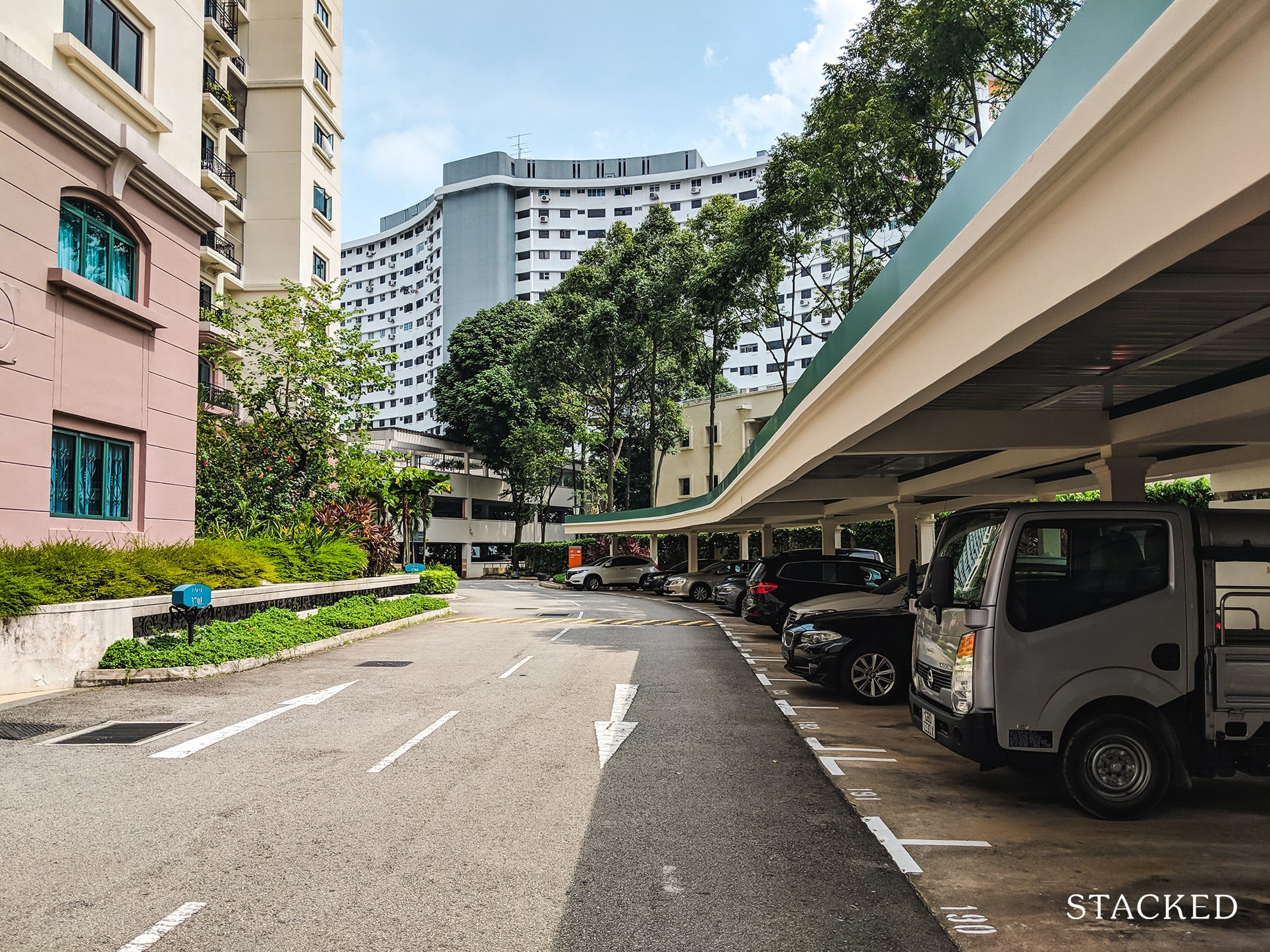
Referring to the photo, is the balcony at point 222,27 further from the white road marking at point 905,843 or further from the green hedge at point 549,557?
the white road marking at point 905,843

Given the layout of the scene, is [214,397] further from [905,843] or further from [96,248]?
[905,843]

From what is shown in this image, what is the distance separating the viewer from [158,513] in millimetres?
16938

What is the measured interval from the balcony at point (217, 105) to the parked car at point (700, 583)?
23009 millimetres

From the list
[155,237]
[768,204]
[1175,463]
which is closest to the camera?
[1175,463]

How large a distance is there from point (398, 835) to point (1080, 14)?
6.67m

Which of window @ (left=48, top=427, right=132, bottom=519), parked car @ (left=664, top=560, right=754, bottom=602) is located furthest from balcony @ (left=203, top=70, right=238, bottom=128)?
parked car @ (left=664, top=560, right=754, bottom=602)

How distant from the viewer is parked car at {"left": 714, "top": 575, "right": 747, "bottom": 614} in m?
26.5

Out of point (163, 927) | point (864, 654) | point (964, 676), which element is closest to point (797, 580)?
point (864, 654)

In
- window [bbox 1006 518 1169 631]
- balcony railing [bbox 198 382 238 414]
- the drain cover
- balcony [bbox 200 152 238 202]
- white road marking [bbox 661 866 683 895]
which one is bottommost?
the drain cover

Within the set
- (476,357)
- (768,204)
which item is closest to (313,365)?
(768,204)

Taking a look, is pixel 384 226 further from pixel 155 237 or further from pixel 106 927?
pixel 106 927

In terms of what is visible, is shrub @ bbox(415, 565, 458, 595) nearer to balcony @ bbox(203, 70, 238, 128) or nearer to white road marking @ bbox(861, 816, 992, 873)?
balcony @ bbox(203, 70, 238, 128)

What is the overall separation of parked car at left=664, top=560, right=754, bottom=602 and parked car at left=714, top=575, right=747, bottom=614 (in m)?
6.13

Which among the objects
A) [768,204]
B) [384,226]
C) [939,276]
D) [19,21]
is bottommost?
[939,276]
